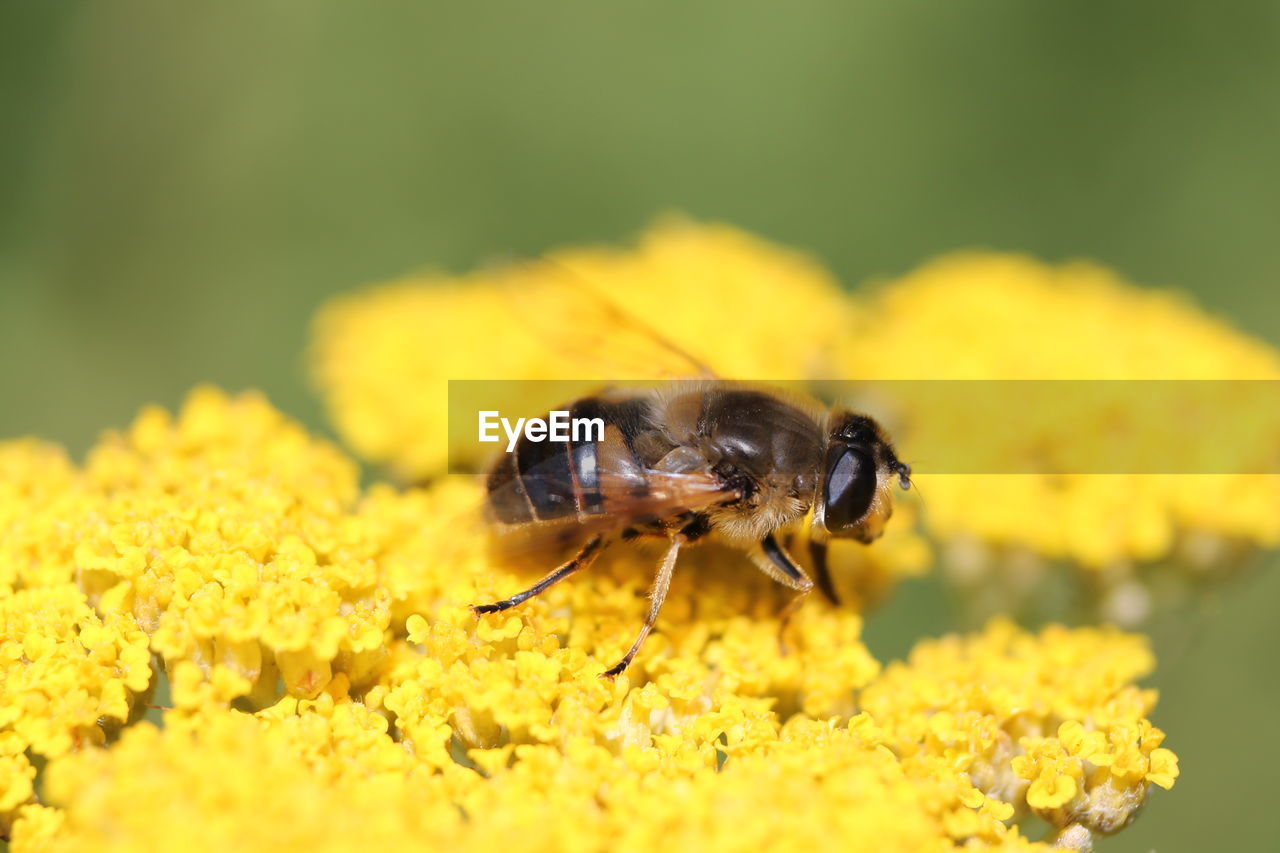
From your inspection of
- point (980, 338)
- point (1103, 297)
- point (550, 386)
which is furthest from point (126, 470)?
point (1103, 297)

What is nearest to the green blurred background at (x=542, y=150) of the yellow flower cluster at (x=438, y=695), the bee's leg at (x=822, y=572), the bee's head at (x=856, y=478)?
the yellow flower cluster at (x=438, y=695)

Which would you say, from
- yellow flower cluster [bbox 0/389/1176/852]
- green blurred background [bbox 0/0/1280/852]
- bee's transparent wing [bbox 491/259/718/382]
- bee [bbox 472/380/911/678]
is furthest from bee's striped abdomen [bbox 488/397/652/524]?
green blurred background [bbox 0/0/1280/852]

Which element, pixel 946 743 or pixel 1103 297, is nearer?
pixel 946 743

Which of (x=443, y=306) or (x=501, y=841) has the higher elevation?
(x=443, y=306)

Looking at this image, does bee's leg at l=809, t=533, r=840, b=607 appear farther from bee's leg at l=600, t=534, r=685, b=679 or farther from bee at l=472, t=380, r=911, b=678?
bee's leg at l=600, t=534, r=685, b=679

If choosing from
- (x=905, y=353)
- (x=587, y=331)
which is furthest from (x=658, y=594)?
(x=905, y=353)

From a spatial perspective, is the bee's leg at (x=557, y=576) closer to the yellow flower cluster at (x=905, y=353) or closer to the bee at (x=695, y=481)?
the bee at (x=695, y=481)

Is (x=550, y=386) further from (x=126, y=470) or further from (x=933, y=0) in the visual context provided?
(x=933, y=0)
